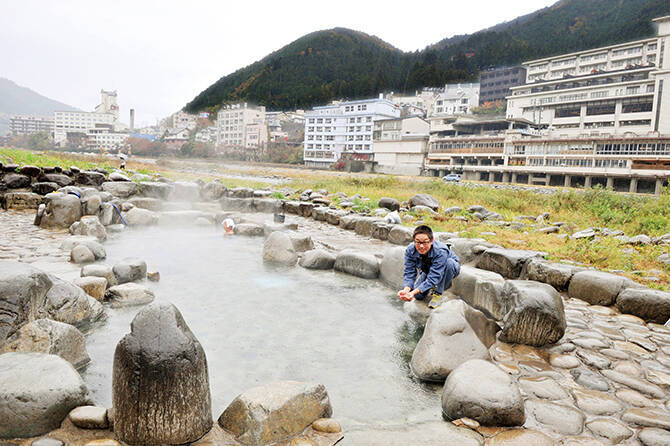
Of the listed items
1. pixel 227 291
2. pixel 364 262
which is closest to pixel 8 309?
pixel 227 291

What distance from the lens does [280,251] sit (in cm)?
808

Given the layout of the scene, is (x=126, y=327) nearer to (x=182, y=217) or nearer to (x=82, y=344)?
(x=82, y=344)

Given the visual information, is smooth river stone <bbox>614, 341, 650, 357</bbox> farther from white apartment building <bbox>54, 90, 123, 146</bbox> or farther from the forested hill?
white apartment building <bbox>54, 90, 123, 146</bbox>

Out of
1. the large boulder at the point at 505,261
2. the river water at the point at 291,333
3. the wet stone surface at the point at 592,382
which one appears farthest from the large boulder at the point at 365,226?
the wet stone surface at the point at 592,382

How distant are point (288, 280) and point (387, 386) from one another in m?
3.54

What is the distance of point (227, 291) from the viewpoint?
6379 mm

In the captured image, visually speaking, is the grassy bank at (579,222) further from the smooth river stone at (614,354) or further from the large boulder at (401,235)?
the smooth river stone at (614,354)

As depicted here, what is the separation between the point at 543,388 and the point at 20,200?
1518cm

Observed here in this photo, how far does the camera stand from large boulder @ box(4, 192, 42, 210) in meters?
12.5

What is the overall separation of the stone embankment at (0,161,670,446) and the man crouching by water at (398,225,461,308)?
0.46 metres

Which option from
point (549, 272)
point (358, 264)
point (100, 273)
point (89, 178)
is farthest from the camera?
point (89, 178)

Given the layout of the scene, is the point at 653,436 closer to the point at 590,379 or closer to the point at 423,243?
the point at 590,379

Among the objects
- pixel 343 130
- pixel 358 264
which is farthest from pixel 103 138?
pixel 358 264

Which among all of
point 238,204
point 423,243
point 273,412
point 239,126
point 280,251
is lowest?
point 273,412
